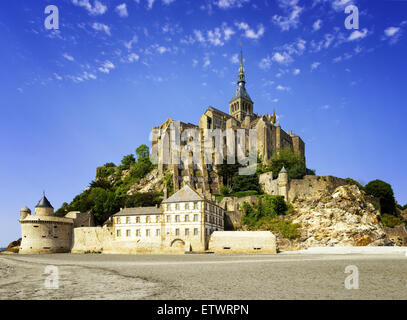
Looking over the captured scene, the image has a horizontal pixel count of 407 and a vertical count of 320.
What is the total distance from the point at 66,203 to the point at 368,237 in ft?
210

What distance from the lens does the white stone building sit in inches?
1764

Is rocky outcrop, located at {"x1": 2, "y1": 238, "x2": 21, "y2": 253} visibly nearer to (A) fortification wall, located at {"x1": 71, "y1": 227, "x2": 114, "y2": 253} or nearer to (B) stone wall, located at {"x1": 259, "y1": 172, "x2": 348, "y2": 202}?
(A) fortification wall, located at {"x1": 71, "y1": 227, "x2": 114, "y2": 253}

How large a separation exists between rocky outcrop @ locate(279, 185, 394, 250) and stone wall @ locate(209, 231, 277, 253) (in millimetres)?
7710

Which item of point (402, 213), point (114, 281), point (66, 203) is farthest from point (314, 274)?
point (66, 203)

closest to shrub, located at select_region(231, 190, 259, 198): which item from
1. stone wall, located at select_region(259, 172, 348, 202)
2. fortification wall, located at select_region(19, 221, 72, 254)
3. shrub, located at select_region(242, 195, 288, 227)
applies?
stone wall, located at select_region(259, 172, 348, 202)

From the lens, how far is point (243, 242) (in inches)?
1678

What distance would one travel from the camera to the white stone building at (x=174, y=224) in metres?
44.8

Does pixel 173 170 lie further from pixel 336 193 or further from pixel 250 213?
pixel 336 193

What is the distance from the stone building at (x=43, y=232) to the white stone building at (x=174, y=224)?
10.7 m

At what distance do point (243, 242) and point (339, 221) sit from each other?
1598cm

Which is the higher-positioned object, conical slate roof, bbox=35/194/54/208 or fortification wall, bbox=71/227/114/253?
conical slate roof, bbox=35/194/54/208

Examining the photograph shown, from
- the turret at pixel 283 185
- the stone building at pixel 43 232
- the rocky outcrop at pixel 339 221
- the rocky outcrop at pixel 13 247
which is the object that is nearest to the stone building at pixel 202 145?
the turret at pixel 283 185

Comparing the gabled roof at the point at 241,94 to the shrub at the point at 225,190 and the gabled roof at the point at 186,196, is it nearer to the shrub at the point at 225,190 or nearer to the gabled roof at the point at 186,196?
the shrub at the point at 225,190

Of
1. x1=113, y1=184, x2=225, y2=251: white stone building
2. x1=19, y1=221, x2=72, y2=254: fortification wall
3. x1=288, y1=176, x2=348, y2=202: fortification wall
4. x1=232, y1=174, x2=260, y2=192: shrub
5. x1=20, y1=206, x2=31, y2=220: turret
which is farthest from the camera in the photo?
x1=232, y1=174, x2=260, y2=192: shrub
